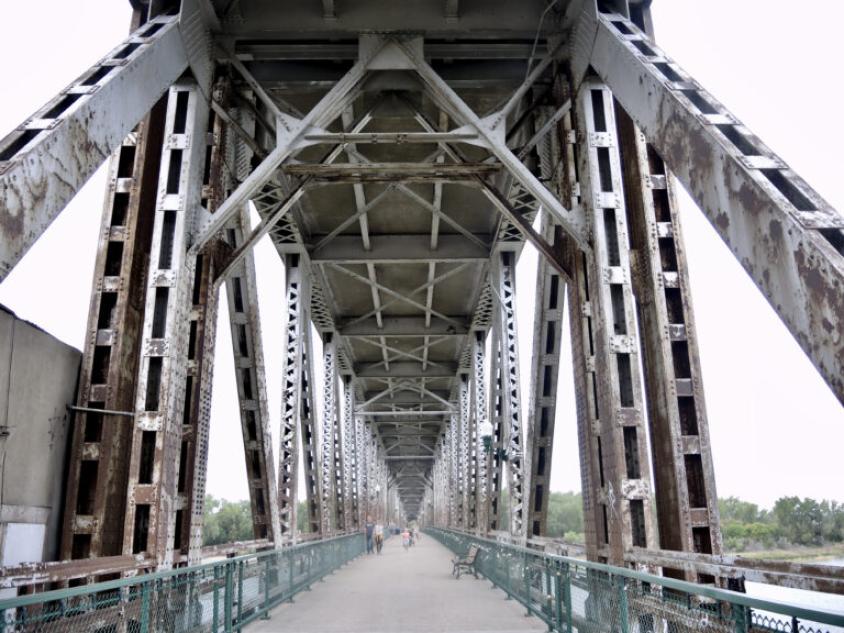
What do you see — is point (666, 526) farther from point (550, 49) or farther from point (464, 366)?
point (464, 366)

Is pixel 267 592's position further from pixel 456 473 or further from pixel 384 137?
pixel 456 473

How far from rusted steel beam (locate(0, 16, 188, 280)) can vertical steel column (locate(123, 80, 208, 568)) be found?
101 cm

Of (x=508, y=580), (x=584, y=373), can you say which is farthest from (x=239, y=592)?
(x=508, y=580)

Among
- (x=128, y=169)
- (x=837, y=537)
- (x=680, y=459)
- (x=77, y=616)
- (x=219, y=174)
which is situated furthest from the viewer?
(x=837, y=537)

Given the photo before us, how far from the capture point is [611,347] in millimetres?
7293

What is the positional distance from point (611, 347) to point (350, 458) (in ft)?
74.5

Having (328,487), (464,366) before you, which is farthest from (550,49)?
(464,366)

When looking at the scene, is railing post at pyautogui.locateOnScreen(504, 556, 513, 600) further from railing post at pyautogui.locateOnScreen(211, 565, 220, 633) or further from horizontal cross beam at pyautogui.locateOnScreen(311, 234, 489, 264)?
horizontal cross beam at pyautogui.locateOnScreen(311, 234, 489, 264)

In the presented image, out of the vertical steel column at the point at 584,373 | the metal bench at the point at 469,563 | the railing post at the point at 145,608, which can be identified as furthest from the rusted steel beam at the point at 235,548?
the metal bench at the point at 469,563

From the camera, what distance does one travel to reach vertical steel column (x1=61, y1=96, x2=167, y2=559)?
6766mm

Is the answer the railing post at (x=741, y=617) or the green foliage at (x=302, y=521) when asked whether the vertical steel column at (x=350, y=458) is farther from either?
the railing post at (x=741, y=617)

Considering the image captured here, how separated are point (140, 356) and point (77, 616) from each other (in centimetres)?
336

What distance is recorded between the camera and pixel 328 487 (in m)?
22.0

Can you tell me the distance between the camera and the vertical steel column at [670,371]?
6.68m
